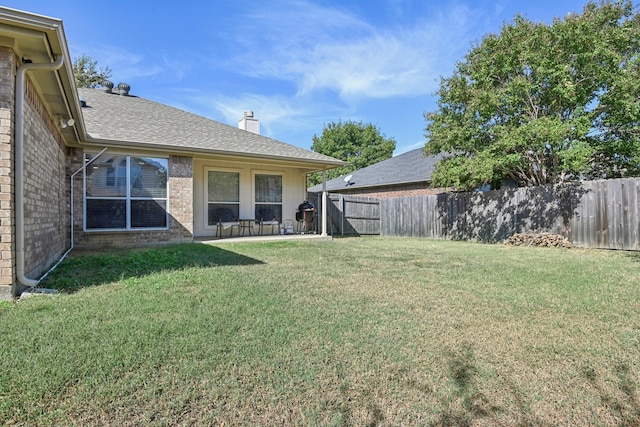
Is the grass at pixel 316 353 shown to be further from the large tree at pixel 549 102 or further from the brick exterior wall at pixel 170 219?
the large tree at pixel 549 102

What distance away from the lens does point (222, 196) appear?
37.4 ft

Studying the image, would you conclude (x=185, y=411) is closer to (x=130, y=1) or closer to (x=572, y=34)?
(x=130, y=1)

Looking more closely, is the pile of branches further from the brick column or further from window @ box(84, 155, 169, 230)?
window @ box(84, 155, 169, 230)

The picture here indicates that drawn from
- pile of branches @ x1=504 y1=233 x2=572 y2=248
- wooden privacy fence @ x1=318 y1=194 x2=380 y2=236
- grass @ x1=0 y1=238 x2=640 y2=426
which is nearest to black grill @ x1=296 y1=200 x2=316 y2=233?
wooden privacy fence @ x1=318 y1=194 x2=380 y2=236

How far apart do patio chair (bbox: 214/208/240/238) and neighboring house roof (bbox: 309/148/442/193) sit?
30.1 feet

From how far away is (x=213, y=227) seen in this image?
37.1ft

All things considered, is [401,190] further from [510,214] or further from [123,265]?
[123,265]

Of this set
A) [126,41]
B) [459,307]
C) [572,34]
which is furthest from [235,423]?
[126,41]

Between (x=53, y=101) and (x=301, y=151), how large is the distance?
24.7ft

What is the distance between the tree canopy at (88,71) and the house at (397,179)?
57.5ft

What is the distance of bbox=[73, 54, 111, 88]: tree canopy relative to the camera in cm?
2457

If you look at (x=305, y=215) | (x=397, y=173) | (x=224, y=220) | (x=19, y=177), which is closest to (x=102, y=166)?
(x=224, y=220)

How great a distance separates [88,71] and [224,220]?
843 inches

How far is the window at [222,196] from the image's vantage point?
11.2 m
